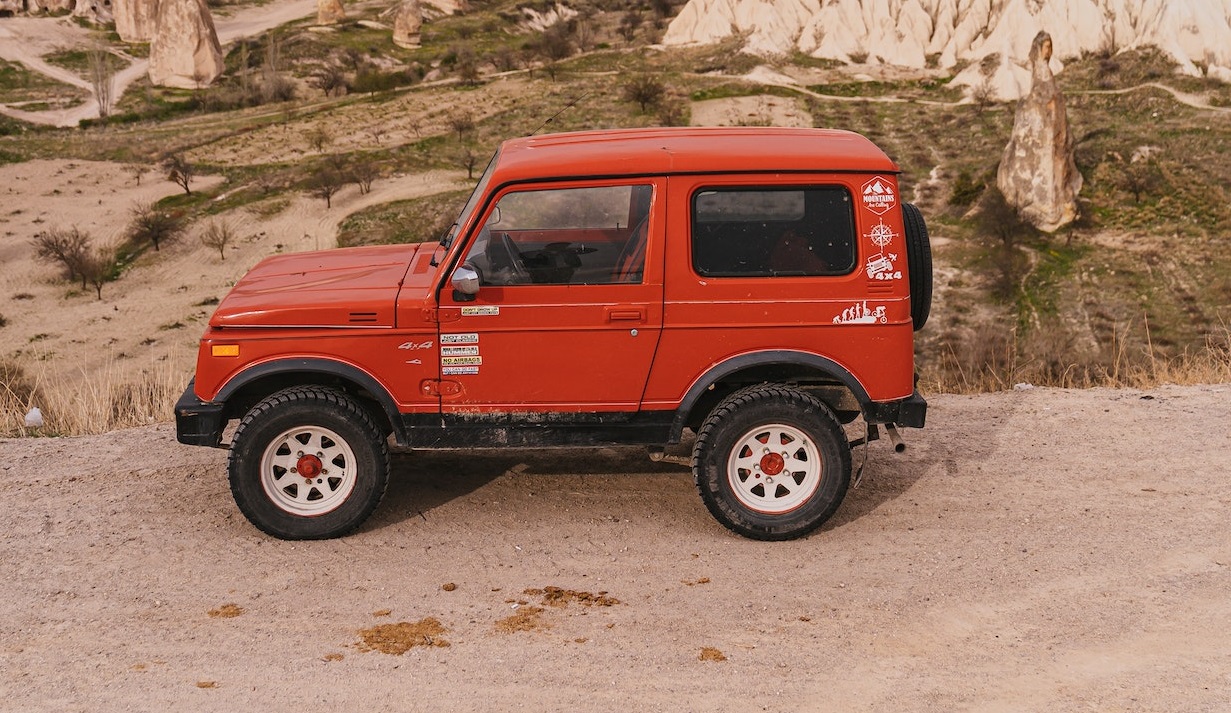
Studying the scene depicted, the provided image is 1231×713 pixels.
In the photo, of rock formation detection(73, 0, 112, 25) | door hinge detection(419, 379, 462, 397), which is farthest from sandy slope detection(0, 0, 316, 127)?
door hinge detection(419, 379, 462, 397)

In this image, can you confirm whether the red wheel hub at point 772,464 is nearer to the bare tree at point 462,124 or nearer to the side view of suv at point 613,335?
the side view of suv at point 613,335

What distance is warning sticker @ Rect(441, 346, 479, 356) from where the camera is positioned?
627 centimetres

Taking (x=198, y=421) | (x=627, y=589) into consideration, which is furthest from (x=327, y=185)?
(x=627, y=589)

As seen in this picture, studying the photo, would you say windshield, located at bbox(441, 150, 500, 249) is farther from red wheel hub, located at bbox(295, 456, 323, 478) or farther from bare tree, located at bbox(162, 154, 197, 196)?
bare tree, located at bbox(162, 154, 197, 196)

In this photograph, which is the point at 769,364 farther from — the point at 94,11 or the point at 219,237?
the point at 94,11

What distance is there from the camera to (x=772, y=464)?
6.45m

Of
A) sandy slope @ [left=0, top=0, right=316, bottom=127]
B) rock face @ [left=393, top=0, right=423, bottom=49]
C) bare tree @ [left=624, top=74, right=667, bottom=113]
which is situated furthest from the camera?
rock face @ [left=393, top=0, right=423, bottom=49]

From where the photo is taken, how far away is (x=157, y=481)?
752cm

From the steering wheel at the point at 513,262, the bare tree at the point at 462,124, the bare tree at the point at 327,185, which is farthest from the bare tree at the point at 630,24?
the steering wheel at the point at 513,262

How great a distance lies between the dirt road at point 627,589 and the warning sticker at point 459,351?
45.8 inches

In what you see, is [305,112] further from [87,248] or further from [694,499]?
[694,499]

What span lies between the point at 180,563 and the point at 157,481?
58.4 inches

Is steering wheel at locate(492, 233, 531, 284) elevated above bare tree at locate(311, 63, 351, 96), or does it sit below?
below

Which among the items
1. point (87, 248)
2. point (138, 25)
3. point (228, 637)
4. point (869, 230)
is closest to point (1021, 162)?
point (87, 248)
